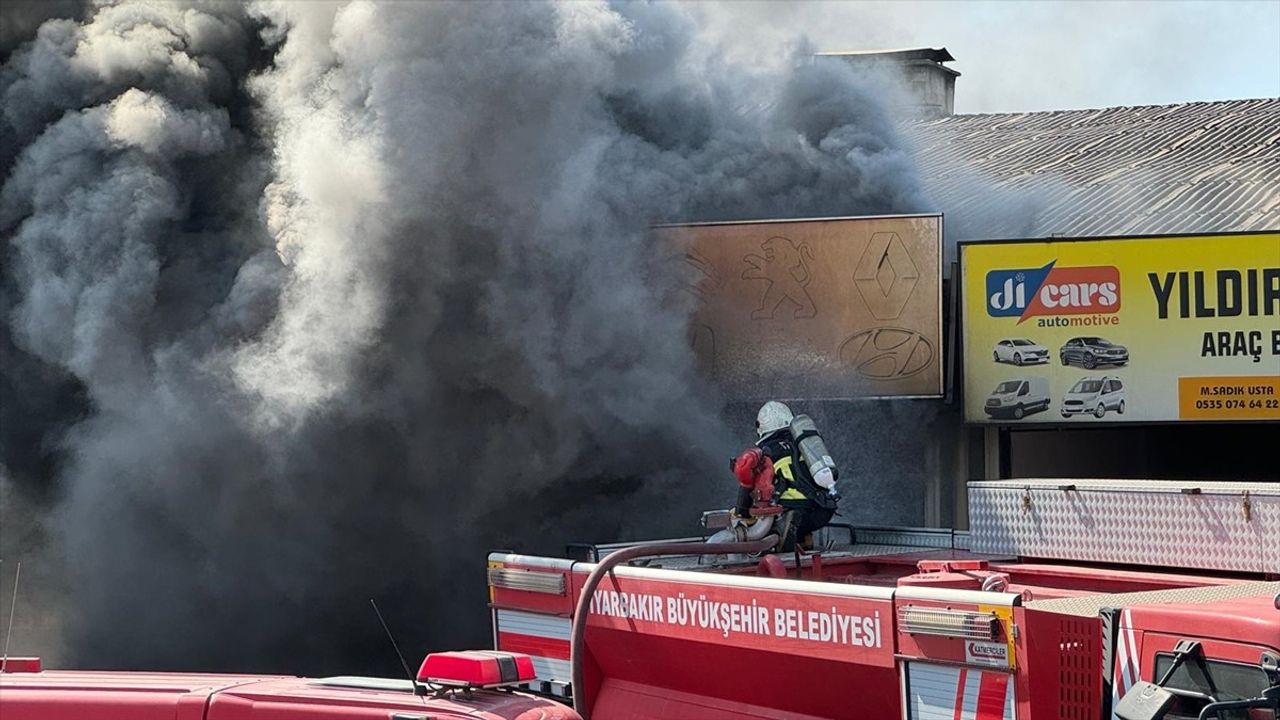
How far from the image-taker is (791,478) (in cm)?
921

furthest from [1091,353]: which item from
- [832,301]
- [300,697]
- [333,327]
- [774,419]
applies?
[300,697]

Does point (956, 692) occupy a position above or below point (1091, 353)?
below

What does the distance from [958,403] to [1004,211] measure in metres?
3.46

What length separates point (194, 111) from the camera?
45.0 feet

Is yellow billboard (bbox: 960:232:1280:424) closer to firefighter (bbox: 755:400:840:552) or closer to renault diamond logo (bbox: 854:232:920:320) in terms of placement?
renault diamond logo (bbox: 854:232:920:320)

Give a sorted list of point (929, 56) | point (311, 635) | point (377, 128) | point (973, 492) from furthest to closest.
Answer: point (929, 56) → point (311, 635) → point (377, 128) → point (973, 492)

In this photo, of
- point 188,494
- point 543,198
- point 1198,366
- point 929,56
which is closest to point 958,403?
point 1198,366

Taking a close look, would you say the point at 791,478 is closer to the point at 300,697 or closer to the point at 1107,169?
the point at 300,697

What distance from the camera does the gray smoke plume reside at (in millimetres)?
12570

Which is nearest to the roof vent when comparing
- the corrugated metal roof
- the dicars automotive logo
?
the corrugated metal roof

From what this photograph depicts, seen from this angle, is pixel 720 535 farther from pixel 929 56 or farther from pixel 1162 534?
pixel 929 56

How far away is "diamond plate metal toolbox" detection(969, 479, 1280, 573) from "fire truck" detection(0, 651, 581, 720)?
3.59 metres

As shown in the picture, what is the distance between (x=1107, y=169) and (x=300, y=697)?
1822 centimetres

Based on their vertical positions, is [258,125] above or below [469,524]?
above
